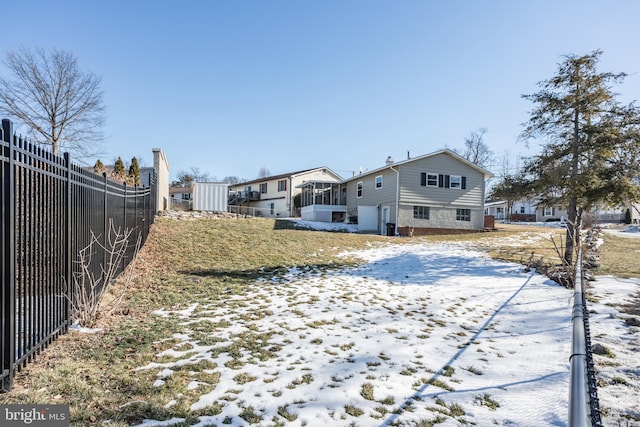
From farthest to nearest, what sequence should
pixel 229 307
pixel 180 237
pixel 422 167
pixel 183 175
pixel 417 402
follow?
pixel 183 175 → pixel 422 167 → pixel 180 237 → pixel 229 307 → pixel 417 402

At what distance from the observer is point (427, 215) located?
23734 millimetres

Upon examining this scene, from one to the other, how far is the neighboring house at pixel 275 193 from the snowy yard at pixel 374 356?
27.0m

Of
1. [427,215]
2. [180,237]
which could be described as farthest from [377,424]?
[427,215]

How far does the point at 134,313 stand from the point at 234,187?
43.3 meters

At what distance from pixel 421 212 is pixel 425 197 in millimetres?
1055

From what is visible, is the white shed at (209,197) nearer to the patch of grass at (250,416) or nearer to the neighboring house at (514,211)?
the patch of grass at (250,416)

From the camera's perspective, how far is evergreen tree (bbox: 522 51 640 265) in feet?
37.1

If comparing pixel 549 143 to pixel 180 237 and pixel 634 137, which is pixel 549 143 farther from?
pixel 180 237

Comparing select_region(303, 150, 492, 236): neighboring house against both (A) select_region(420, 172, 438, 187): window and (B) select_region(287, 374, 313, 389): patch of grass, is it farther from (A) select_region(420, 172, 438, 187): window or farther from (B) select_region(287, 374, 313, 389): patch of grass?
(B) select_region(287, 374, 313, 389): patch of grass

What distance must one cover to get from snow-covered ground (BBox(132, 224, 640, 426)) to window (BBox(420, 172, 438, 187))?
595 inches

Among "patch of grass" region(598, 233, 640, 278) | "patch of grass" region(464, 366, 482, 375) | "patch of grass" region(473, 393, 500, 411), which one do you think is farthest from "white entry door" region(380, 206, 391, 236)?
"patch of grass" region(473, 393, 500, 411)

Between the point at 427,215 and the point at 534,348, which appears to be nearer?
the point at 534,348

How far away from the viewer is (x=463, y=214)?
2488cm

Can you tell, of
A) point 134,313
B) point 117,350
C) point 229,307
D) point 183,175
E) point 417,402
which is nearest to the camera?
point 417,402
